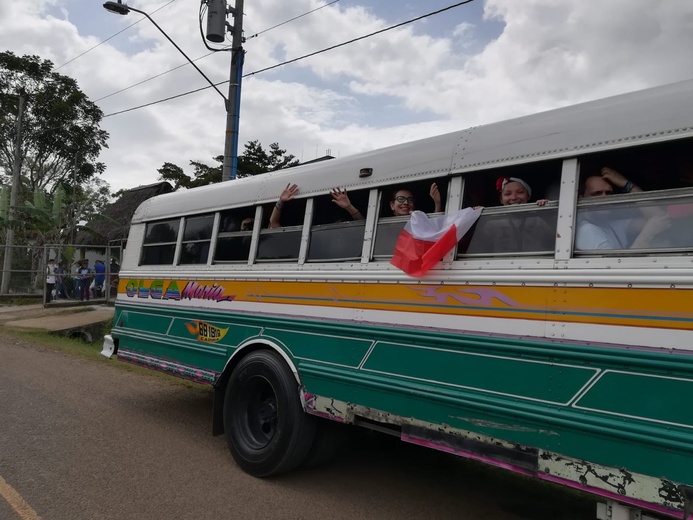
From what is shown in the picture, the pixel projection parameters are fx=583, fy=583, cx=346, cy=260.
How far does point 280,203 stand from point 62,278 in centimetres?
1575

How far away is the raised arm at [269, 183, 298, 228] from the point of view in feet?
16.6

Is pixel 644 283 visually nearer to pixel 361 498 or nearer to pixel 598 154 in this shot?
pixel 598 154

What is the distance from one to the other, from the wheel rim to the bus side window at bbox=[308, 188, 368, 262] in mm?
1246

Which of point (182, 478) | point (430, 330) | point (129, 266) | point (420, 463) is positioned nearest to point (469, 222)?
point (430, 330)

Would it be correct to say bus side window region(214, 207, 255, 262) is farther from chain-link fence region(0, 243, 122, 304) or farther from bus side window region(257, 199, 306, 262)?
chain-link fence region(0, 243, 122, 304)

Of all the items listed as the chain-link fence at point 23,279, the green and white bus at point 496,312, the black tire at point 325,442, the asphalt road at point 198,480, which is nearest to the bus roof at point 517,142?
the green and white bus at point 496,312

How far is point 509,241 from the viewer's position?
3.51 metres

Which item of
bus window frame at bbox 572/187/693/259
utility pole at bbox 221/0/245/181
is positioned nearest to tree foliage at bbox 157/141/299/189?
utility pole at bbox 221/0/245/181

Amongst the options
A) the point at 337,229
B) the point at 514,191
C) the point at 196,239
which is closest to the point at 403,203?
the point at 337,229

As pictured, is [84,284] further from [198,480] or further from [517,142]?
[517,142]

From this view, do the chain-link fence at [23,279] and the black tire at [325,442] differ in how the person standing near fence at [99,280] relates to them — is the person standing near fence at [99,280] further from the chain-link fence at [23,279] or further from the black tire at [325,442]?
the black tire at [325,442]

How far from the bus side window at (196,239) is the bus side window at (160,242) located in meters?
0.22

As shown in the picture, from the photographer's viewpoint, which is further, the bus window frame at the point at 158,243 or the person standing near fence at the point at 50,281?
the person standing near fence at the point at 50,281

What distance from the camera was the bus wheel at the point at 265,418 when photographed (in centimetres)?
460
